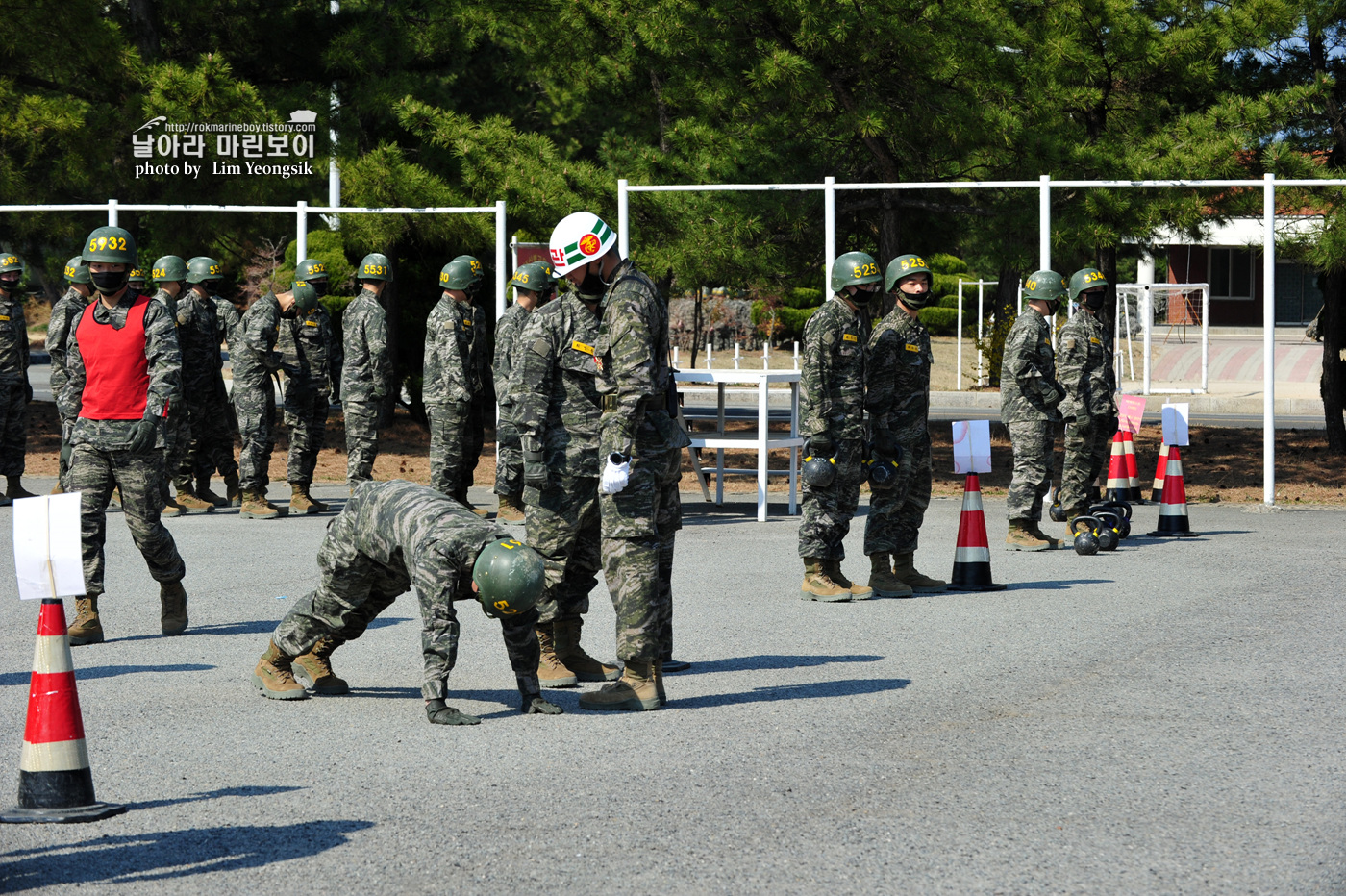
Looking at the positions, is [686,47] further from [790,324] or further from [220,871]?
[790,324]

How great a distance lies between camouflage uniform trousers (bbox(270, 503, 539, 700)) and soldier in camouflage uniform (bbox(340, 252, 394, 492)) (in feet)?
23.4

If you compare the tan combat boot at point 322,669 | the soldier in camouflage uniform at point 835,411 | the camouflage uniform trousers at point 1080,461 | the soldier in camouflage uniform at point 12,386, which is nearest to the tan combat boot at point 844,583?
the soldier in camouflage uniform at point 835,411

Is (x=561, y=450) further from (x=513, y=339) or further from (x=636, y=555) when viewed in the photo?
(x=513, y=339)

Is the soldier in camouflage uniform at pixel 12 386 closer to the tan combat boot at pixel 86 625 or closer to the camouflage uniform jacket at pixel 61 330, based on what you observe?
the camouflage uniform jacket at pixel 61 330

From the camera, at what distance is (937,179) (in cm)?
1744

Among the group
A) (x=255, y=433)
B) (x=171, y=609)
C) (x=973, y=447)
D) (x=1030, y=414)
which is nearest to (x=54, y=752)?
(x=171, y=609)

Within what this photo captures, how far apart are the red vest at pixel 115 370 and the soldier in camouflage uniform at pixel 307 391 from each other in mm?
5821

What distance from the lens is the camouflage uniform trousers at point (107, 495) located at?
8.73 meters

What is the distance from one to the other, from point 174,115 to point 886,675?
14.0m

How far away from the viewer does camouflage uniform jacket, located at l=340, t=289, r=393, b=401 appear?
1403 centimetres

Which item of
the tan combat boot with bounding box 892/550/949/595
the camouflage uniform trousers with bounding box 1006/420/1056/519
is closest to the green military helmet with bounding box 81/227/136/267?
the tan combat boot with bounding box 892/550/949/595

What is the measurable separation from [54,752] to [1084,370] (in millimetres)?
9593


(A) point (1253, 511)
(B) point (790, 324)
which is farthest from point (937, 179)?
(B) point (790, 324)

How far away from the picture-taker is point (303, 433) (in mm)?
14789
